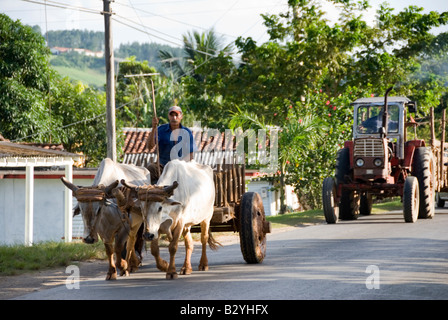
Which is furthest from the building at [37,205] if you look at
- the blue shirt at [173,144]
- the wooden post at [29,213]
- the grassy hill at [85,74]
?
the grassy hill at [85,74]

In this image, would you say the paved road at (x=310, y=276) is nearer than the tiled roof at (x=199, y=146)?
Yes

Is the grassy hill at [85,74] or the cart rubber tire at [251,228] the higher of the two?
the grassy hill at [85,74]

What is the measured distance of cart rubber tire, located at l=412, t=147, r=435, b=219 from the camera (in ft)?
67.4

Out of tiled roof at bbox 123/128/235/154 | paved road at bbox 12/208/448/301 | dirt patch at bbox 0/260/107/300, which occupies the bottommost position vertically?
dirt patch at bbox 0/260/107/300

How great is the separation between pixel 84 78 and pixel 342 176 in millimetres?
159765

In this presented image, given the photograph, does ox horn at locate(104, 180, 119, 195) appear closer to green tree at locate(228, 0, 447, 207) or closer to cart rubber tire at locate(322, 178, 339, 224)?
cart rubber tire at locate(322, 178, 339, 224)

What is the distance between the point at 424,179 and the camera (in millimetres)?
20500

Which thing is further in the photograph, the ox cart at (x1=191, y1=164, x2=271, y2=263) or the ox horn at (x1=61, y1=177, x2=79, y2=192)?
the ox cart at (x1=191, y1=164, x2=271, y2=263)

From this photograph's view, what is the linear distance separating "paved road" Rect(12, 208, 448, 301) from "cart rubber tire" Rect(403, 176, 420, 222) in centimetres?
319

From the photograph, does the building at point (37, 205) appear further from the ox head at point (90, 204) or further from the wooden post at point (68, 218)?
the ox head at point (90, 204)

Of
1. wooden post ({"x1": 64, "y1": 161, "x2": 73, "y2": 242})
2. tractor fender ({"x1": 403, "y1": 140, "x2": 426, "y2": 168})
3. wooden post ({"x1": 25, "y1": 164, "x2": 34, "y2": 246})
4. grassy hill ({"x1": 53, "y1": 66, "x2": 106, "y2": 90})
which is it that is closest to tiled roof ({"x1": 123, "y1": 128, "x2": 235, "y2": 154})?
wooden post ({"x1": 64, "y1": 161, "x2": 73, "y2": 242})

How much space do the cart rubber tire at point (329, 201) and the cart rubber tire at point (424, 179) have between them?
7.73ft

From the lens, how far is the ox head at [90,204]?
961cm

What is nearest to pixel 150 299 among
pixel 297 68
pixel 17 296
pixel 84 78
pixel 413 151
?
pixel 17 296
